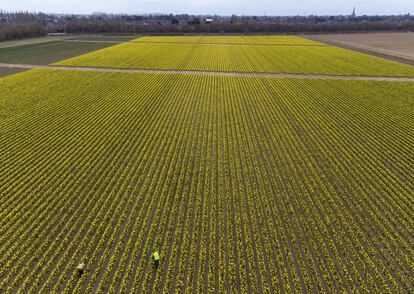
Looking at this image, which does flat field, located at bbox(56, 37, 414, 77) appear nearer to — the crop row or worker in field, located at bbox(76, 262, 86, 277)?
the crop row

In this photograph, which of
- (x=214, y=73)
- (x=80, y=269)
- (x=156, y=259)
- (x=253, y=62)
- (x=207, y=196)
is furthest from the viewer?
(x=253, y=62)

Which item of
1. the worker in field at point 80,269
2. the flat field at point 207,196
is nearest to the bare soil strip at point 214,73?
the flat field at point 207,196

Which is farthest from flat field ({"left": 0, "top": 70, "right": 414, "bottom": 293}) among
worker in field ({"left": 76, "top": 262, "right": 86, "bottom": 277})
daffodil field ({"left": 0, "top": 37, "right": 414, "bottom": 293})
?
worker in field ({"left": 76, "top": 262, "right": 86, "bottom": 277})

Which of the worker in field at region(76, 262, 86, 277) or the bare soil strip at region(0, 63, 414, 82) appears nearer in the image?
the worker in field at region(76, 262, 86, 277)

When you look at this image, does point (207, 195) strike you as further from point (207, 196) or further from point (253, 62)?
point (253, 62)

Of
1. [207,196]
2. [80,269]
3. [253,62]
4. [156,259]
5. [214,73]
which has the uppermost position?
[253,62]

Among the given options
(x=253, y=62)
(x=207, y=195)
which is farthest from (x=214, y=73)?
(x=207, y=195)

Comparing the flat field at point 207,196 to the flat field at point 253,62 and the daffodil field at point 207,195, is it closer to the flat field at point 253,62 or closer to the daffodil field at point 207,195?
the daffodil field at point 207,195

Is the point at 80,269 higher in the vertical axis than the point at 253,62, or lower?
lower

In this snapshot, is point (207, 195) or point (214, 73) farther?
point (214, 73)
